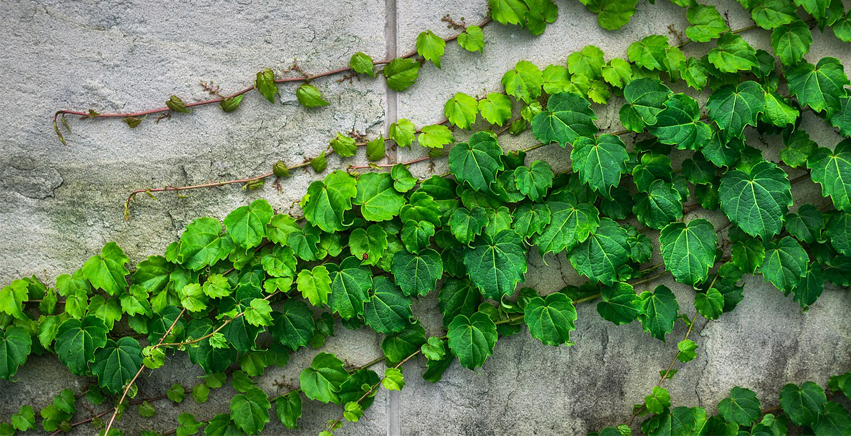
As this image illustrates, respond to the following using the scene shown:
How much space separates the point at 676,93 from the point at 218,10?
1.94 m

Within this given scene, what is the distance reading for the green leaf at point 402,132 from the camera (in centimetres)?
229

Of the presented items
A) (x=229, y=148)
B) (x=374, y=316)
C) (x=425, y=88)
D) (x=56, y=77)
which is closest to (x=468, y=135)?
(x=425, y=88)

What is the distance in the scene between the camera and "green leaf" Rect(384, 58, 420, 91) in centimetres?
228

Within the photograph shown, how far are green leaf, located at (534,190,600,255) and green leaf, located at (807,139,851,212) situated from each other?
3.15 ft

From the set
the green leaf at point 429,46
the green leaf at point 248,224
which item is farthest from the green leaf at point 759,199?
the green leaf at point 248,224

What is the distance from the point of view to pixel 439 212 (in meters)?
2.23

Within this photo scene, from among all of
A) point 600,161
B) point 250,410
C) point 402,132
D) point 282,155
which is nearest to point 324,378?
point 250,410

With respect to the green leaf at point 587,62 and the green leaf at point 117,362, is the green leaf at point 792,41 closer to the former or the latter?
the green leaf at point 587,62

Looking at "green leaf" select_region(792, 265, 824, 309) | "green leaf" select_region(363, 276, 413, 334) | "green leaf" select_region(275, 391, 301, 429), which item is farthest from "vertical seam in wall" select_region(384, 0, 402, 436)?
"green leaf" select_region(792, 265, 824, 309)

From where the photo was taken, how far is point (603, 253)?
2.24 m

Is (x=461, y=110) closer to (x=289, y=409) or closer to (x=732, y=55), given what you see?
(x=732, y=55)

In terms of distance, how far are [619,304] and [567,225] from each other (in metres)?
0.42

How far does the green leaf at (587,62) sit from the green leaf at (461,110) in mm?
446

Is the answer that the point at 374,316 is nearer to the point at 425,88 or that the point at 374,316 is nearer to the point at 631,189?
the point at 425,88
